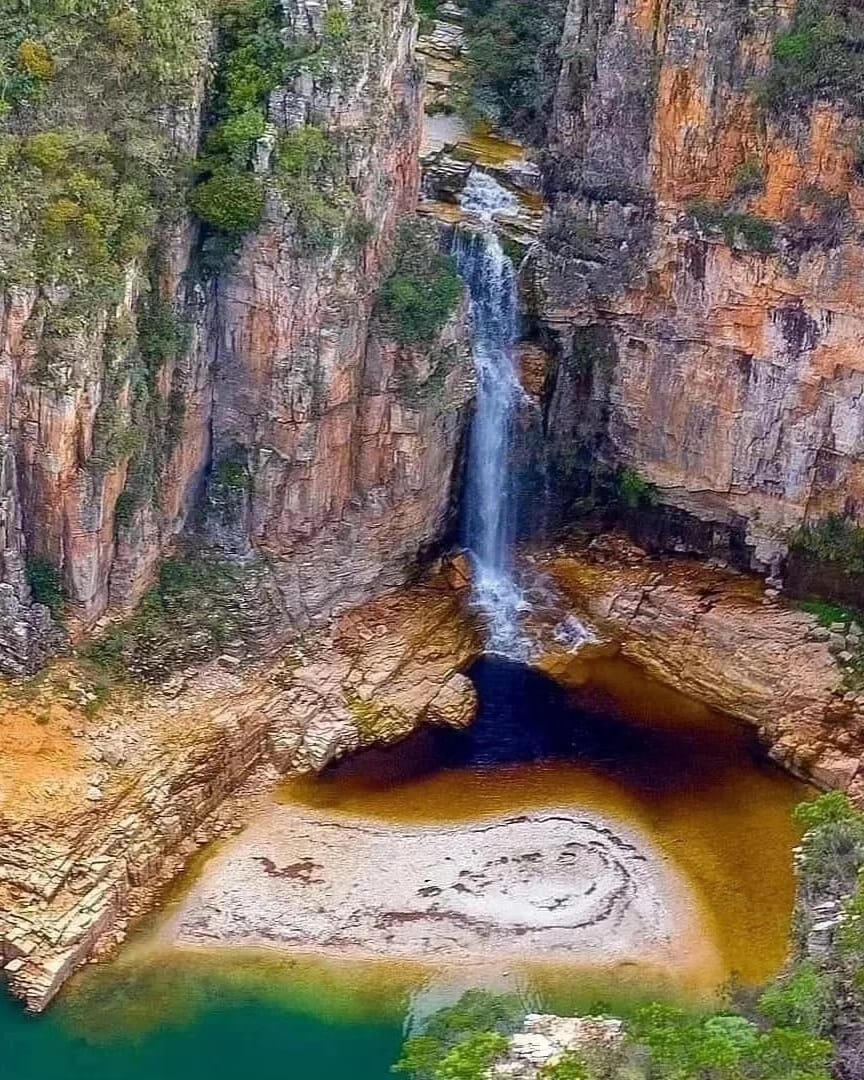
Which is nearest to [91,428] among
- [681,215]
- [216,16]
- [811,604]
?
[216,16]

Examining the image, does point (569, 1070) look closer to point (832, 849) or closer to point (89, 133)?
point (832, 849)

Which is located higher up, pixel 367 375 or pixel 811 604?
pixel 367 375

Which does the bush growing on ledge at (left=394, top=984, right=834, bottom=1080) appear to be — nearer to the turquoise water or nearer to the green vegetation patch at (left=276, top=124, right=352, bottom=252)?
the turquoise water

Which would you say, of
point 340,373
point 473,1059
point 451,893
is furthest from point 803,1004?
point 340,373

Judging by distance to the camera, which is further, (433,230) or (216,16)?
(433,230)

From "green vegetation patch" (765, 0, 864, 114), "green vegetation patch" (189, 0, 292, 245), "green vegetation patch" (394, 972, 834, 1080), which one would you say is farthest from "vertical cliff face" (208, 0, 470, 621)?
"green vegetation patch" (394, 972, 834, 1080)

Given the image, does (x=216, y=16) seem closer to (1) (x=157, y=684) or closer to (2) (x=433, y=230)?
(2) (x=433, y=230)

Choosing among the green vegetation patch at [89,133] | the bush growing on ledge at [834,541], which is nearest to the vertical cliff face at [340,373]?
the green vegetation patch at [89,133]
